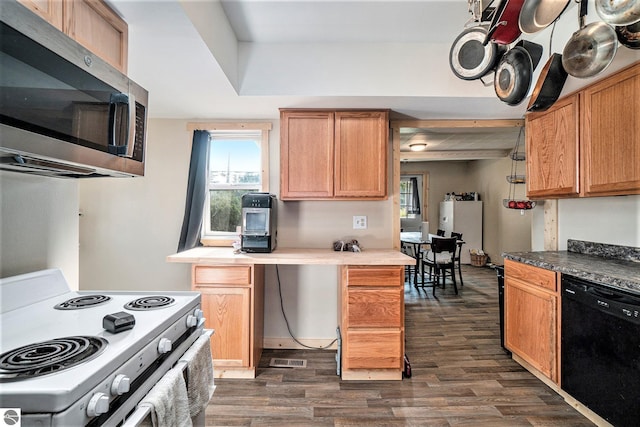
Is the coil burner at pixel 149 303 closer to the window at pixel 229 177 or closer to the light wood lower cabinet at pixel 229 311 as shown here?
the light wood lower cabinet at pixel 229 311

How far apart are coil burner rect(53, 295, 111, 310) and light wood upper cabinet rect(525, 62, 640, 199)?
10.0 ft

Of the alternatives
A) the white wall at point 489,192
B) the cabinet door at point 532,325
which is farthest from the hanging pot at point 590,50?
the white wall at point 489,192

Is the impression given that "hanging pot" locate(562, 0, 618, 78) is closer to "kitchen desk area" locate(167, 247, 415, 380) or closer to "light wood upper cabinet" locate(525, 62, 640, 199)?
"light wood upper cabinet" locate(525, 62, 640, 199)

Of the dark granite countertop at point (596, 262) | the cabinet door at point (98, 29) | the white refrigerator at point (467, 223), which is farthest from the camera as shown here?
the white refrigerator at point (467, 223)

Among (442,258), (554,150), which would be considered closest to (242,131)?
(554,150)

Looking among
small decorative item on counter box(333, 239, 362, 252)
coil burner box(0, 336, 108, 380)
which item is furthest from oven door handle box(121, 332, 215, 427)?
small decorative item on counter box(333, 239, 362, 252)

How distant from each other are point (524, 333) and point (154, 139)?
12.2ft

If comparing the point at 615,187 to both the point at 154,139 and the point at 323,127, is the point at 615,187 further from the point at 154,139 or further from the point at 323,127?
the point at 154,139

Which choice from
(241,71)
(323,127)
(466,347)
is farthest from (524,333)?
(241,71)

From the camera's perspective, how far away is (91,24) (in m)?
1.19

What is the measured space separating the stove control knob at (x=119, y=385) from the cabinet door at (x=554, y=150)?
2923 mm

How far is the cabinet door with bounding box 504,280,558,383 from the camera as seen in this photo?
2.01 metres

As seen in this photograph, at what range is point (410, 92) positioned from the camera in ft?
7.33

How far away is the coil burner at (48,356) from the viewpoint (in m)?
0.68
